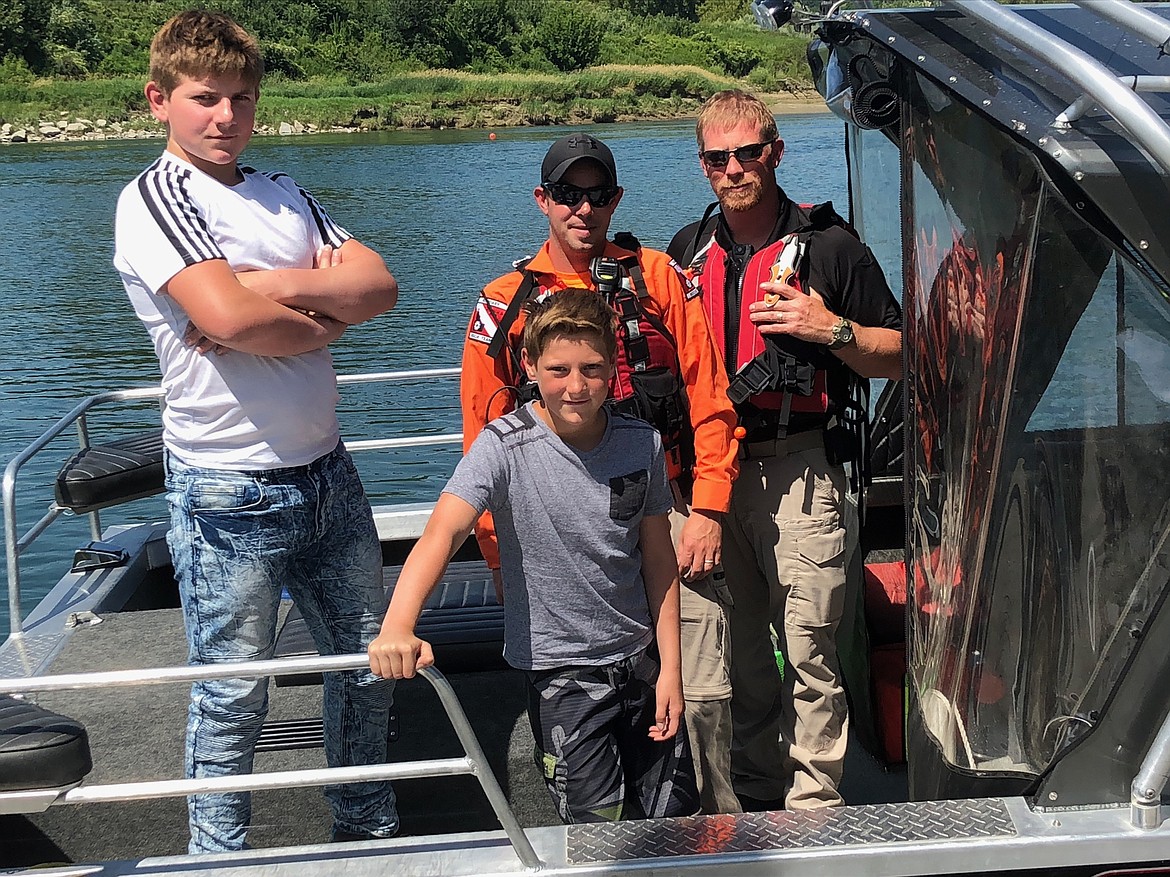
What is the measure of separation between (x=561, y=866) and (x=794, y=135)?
2738 centimetres

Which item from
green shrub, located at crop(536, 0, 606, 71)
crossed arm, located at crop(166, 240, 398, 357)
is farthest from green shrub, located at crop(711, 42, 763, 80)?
crossed arm, located at crop(166, 240, 398, 357)

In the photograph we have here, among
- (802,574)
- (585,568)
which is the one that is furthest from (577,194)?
(802,574)

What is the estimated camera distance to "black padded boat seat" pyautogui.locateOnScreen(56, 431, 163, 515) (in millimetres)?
3889

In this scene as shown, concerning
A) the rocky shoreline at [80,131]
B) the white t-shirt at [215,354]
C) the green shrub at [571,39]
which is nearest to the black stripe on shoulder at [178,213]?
the white t-shirt at [215,354]

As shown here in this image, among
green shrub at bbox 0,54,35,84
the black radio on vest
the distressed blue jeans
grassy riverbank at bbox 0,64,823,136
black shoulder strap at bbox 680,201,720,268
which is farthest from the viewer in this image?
green shrub at bbox 0,54,35,84

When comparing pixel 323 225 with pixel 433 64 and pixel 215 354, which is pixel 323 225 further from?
pixel 433 64

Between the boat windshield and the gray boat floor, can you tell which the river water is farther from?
the boat windshield

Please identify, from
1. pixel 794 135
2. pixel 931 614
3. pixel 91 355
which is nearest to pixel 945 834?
pixel 931 614

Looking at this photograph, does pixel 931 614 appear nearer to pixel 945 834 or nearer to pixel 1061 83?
pixel 945 834

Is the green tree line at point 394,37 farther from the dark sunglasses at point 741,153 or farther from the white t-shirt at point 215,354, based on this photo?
the white t-shirt at point 215,354

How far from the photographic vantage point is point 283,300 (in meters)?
2.45

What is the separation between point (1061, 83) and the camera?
211 cm

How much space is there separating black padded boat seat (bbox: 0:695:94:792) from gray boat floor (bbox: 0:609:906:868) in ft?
2.94

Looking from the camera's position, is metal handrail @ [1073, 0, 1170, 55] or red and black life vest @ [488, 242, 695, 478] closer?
metal handrail @ [1073, 0, 1170, 55]
